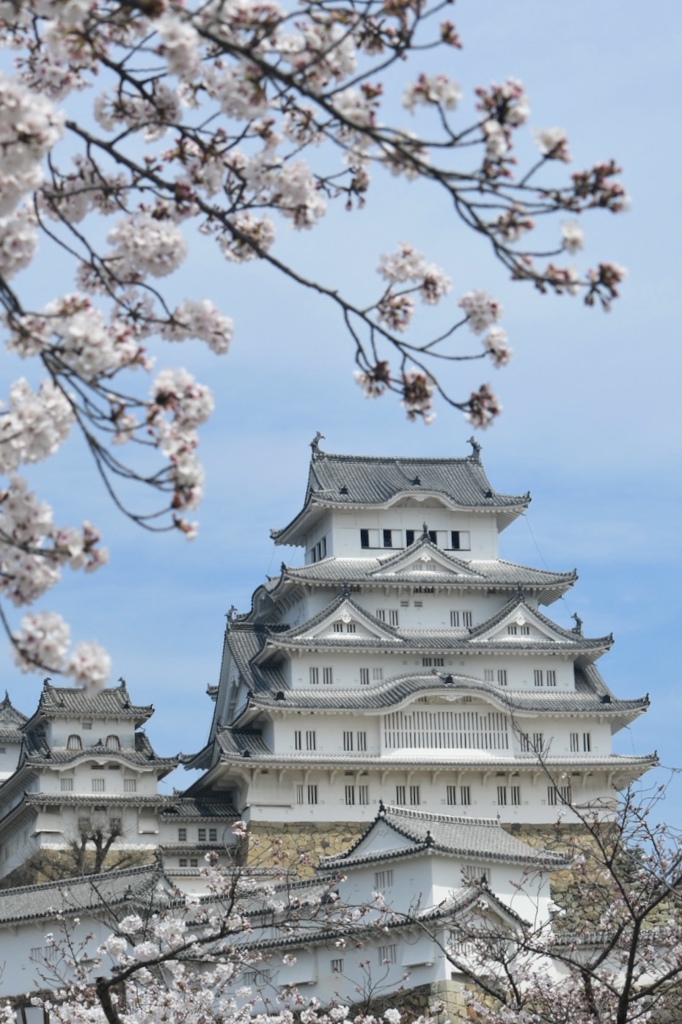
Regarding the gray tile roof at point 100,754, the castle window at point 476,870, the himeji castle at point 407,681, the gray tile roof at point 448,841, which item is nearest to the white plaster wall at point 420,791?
the himeji castle at point 407,681

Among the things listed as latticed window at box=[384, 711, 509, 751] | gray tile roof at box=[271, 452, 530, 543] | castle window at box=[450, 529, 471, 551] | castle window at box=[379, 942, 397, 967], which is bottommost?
castle window at box=[379, 942, 397, 967]

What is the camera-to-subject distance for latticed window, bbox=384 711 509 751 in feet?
166

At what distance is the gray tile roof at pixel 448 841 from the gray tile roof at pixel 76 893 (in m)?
4.47

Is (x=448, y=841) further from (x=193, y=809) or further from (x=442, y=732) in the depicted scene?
(x=193, y=809)

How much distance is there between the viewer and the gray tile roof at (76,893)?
39.3m

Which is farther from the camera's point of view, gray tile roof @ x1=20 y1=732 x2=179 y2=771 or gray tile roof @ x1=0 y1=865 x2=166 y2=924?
gray tile roof @ x1=20 y1=732 x2=179 y2=771

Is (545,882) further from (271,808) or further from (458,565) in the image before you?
(458,565)

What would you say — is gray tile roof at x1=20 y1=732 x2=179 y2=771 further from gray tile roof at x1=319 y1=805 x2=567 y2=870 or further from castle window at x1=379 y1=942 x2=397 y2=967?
castle window at x1=379 y1=942 x2=397 y2=967

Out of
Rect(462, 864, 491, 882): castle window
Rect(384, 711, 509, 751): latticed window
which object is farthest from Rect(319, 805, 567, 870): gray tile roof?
Rect(384, 711, 509, 751): latticed window

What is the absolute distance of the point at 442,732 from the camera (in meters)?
51.1

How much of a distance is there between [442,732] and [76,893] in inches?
525

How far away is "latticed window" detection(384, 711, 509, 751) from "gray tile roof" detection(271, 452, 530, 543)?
726 cm

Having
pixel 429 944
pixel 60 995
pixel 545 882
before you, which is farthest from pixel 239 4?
pixel 545 882

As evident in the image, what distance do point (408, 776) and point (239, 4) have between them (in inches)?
1715
